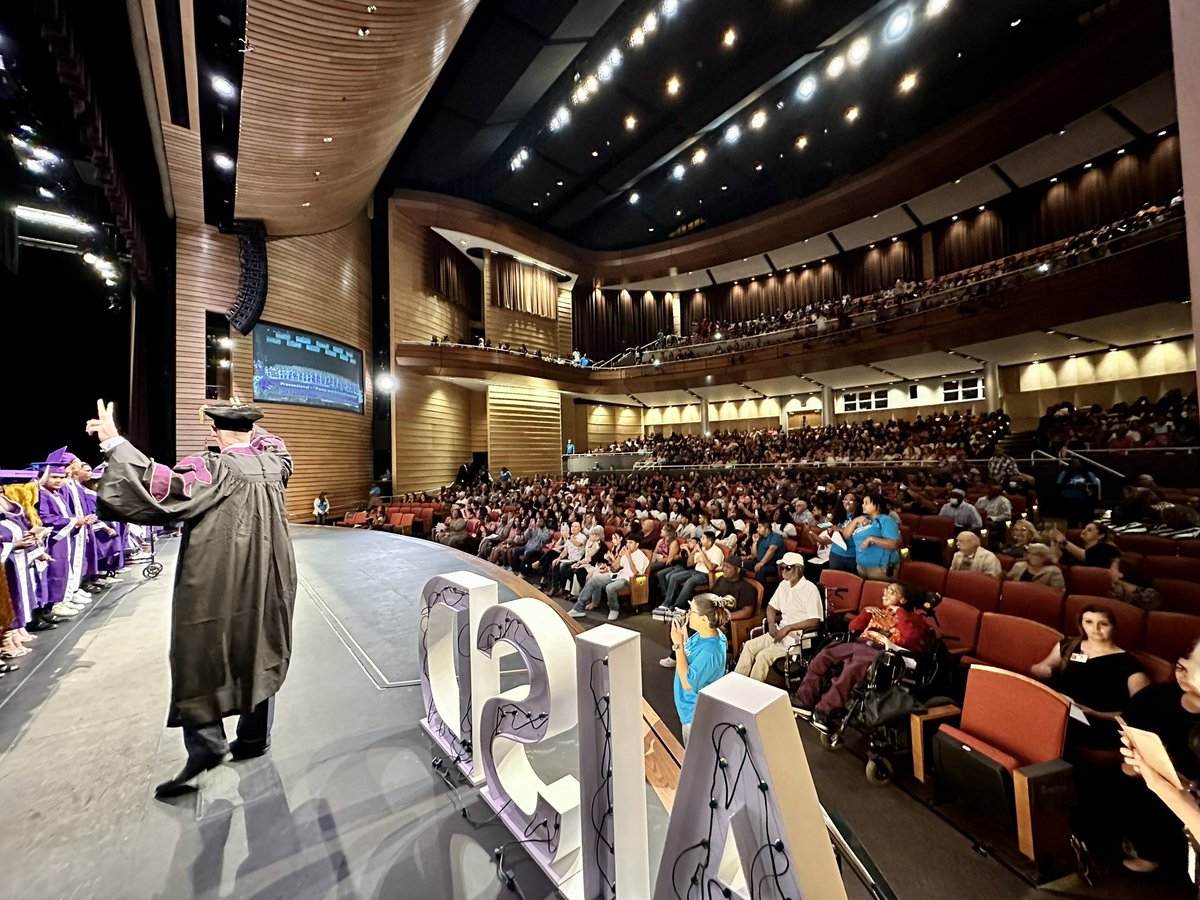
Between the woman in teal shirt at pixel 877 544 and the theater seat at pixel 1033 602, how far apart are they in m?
0.95

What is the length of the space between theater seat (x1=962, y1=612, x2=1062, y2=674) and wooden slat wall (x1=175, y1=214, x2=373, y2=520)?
11991 mm

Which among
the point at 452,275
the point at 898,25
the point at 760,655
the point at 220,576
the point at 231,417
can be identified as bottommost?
the point at 760,655

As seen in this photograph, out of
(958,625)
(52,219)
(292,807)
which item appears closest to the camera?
(292,807)

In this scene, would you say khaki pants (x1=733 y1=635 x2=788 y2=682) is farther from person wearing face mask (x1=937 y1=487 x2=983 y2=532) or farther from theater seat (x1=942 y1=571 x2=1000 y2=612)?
person wearing face mask (x1=937 y1=487 x2=983 y2=532)

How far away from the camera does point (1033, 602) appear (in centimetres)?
364

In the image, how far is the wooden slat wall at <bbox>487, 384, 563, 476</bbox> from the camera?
17.6m

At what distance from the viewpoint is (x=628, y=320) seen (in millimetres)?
23391

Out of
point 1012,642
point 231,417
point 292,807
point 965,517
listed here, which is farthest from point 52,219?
point 965,517

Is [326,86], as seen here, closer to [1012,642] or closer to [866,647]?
[866,647]

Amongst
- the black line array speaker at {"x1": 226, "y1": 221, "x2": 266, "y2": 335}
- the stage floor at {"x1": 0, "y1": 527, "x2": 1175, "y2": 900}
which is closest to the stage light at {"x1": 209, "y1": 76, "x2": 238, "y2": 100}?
A: the black line array speaker at {"x1": 226, "y1": 221, "x2": 266, "y2": 335}

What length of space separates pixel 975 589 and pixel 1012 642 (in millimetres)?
1007

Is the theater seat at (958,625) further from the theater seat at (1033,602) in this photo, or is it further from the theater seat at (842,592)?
the theater seat at (842,592)

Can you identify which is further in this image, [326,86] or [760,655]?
[326,86]

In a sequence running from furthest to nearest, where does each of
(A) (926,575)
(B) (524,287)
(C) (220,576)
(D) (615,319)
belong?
(D) (615,319)
(B) (524,287)
(A) (926,575)
(C) (220,576)
